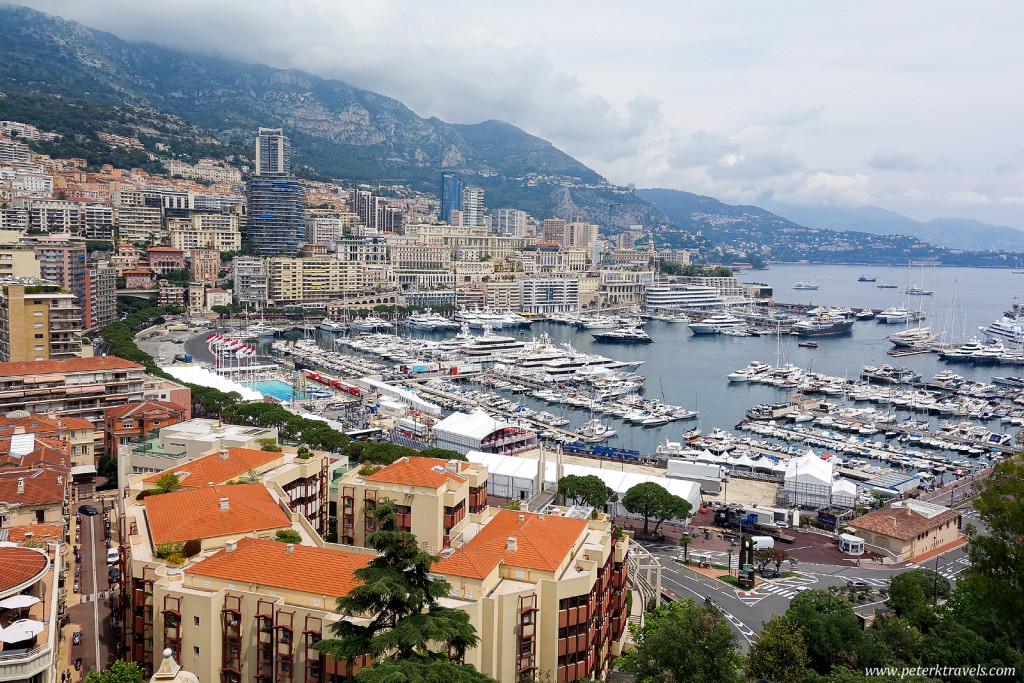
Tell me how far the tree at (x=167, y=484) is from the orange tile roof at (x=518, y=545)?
6498 millimetres

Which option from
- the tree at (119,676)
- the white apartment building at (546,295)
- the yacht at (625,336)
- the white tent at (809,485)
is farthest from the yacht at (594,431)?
the white apartment building at (546,295)

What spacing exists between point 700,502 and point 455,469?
38.8 ft

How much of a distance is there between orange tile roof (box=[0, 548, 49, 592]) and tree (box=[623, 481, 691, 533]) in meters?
16.9

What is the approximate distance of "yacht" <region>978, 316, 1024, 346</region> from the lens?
79.4 metres

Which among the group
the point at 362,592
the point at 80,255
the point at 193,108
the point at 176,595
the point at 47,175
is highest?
the point at 193,108

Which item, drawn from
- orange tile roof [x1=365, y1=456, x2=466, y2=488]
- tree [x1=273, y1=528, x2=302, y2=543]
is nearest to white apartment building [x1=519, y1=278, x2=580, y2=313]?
orange tile roof [x1=365, y1=456, x2=466, y2=488]

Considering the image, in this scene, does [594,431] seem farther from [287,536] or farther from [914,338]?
[914,338]

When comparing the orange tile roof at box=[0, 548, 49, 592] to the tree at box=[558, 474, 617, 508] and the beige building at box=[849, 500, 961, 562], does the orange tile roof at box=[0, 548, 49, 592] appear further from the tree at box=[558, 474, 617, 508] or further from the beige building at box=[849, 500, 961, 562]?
the beige building at box=[849, 500, 961, 562]

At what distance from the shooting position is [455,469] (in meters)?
18.8

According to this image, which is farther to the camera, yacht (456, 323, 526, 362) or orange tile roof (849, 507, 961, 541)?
yacht (456, 323, 526, 362)

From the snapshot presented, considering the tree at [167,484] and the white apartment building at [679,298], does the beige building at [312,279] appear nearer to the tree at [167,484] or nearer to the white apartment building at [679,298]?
the white apartment building at [679,298]

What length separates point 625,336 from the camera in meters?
81.4

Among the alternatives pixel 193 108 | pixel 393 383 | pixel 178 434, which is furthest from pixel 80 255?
pixel 193 108

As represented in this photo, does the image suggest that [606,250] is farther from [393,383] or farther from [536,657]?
[536,657]
